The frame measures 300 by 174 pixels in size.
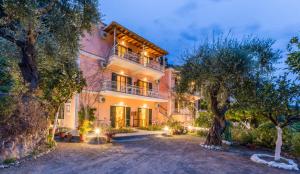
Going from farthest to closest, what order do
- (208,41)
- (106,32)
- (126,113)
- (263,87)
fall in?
(126,113) < (106,32) < (208,41) < (263,87)

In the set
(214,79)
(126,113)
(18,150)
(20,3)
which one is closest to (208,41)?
(214,79)

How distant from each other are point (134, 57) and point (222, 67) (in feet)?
35.8

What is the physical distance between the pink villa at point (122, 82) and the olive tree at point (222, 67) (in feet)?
5.82

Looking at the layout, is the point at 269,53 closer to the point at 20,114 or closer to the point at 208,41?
the point at 208,41

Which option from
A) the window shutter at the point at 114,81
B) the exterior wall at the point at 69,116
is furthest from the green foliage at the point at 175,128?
the exterior wall at the point at 69,116

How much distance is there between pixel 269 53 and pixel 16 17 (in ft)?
36.0

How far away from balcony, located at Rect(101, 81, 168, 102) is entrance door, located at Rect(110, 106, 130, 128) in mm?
1418

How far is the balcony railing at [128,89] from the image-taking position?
15212 mm

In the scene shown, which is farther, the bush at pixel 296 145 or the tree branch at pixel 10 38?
the bush at pixel 296 145

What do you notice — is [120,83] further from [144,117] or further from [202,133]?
[202,133]

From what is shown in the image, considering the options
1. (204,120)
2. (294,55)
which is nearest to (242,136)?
(204,120)

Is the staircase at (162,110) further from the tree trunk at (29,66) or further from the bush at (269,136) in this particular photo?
the tree trunk at (29,66)

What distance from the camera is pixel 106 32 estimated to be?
1683 centimetres

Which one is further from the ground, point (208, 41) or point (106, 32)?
point (106, 32)
